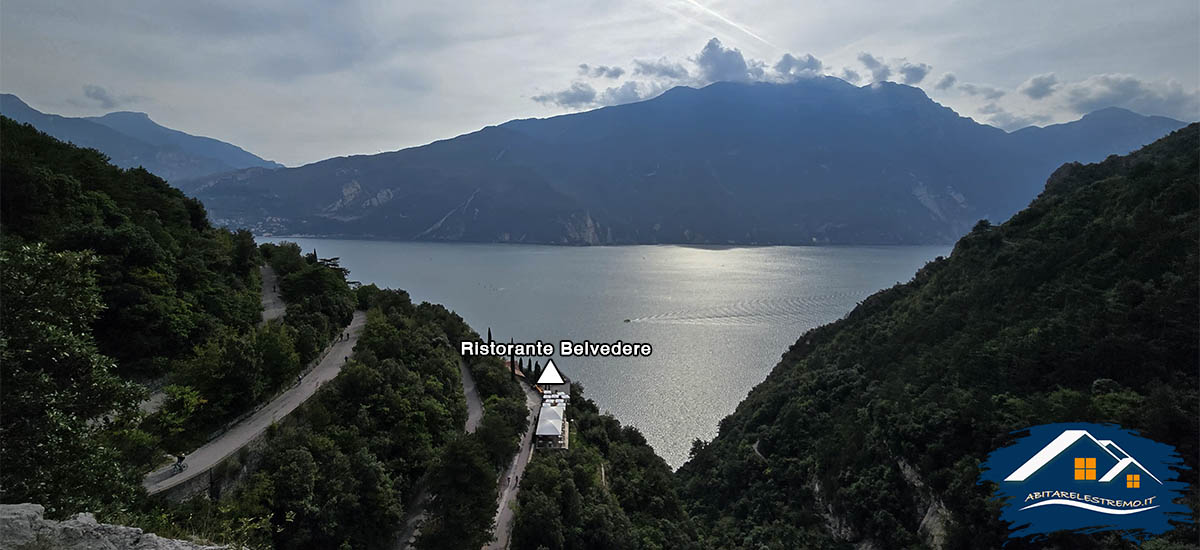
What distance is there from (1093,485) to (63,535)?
686 inches

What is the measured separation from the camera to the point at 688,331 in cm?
5356

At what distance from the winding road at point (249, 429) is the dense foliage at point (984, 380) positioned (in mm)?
16044

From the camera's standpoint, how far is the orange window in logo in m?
11.9

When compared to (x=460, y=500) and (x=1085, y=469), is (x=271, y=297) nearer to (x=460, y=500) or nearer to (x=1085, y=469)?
(x=460, y=500)

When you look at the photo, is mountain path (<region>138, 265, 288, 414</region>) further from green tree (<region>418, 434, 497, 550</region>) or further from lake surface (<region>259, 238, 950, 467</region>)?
lake surface (<region>259, 238, 950, 467</region>)

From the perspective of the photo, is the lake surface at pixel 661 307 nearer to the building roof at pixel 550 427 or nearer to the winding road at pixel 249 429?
the building roof at pixel 550 427

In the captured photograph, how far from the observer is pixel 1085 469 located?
11.9m

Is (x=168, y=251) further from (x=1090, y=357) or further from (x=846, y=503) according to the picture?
(x=1090, y=357)

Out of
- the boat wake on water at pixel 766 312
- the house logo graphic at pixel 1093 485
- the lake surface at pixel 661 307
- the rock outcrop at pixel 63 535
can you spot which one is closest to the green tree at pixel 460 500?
the rock outcrop at pixel 63 535

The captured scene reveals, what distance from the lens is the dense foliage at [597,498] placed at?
14.3 m

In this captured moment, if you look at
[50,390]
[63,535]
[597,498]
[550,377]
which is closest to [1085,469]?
[597,498]

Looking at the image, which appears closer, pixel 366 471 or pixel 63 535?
pixel 63 535

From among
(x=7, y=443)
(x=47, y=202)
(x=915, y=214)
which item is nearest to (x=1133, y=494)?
(x=7, y=443)

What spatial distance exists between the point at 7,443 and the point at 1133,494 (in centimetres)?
1943
